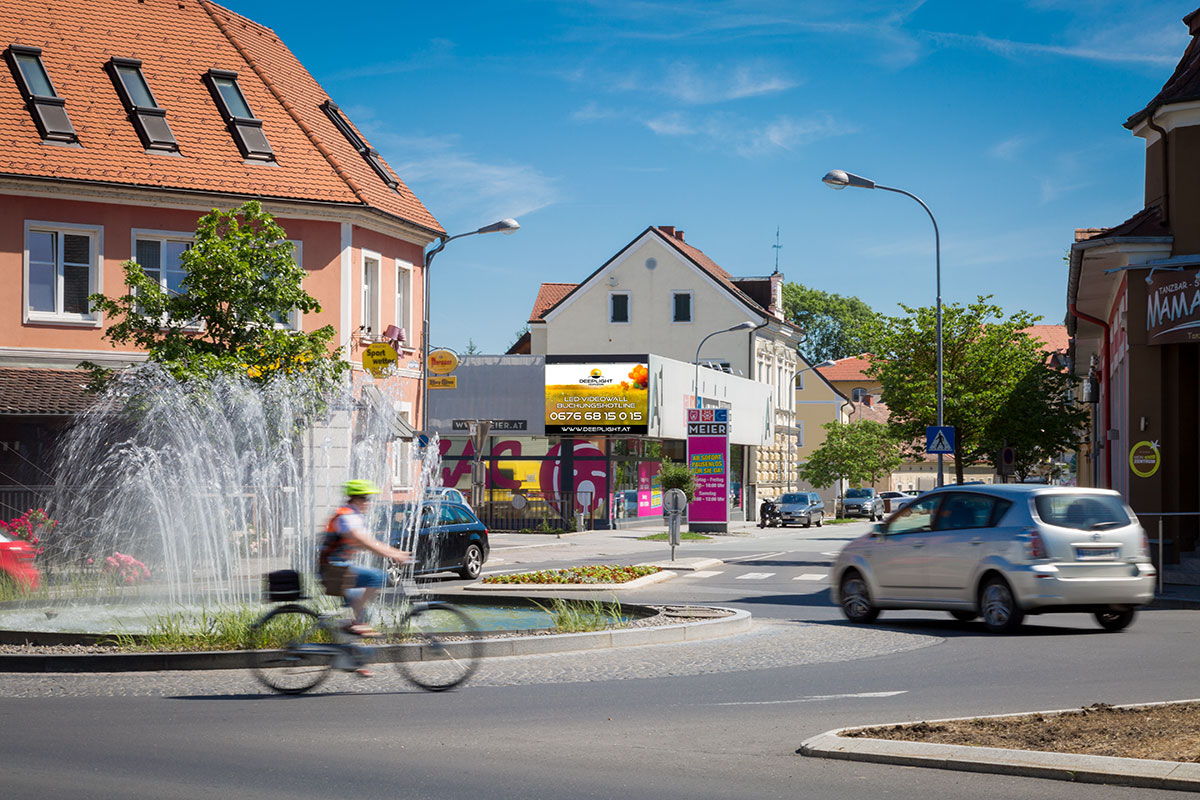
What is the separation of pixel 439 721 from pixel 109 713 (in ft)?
8.03

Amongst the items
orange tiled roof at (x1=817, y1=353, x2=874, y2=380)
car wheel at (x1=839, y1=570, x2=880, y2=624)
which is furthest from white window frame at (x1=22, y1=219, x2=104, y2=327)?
orange tiled roof at (x1=817, y1=353, x2=874, y2=380)

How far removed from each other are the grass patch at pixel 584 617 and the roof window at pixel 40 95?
63.4 ft

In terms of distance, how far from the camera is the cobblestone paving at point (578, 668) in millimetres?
11570

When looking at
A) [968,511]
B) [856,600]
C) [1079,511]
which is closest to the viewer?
[1079,511]

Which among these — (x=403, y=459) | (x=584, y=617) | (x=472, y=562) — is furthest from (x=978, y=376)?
(x=584, y=617)

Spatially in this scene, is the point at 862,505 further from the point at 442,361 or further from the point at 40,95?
the point at 40,95

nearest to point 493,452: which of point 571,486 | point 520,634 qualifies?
point 571,486

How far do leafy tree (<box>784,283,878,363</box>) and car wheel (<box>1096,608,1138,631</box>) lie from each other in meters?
101

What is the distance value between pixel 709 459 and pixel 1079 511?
98.1 ft

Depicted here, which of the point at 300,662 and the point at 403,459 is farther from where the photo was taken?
the point at 403,459

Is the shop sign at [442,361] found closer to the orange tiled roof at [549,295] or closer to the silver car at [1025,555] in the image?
the silver car at [1025,555]

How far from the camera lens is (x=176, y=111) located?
108 ft

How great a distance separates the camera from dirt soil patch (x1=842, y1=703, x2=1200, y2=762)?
7.90 metres

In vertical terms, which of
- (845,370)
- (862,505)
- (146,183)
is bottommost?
(862,505)
